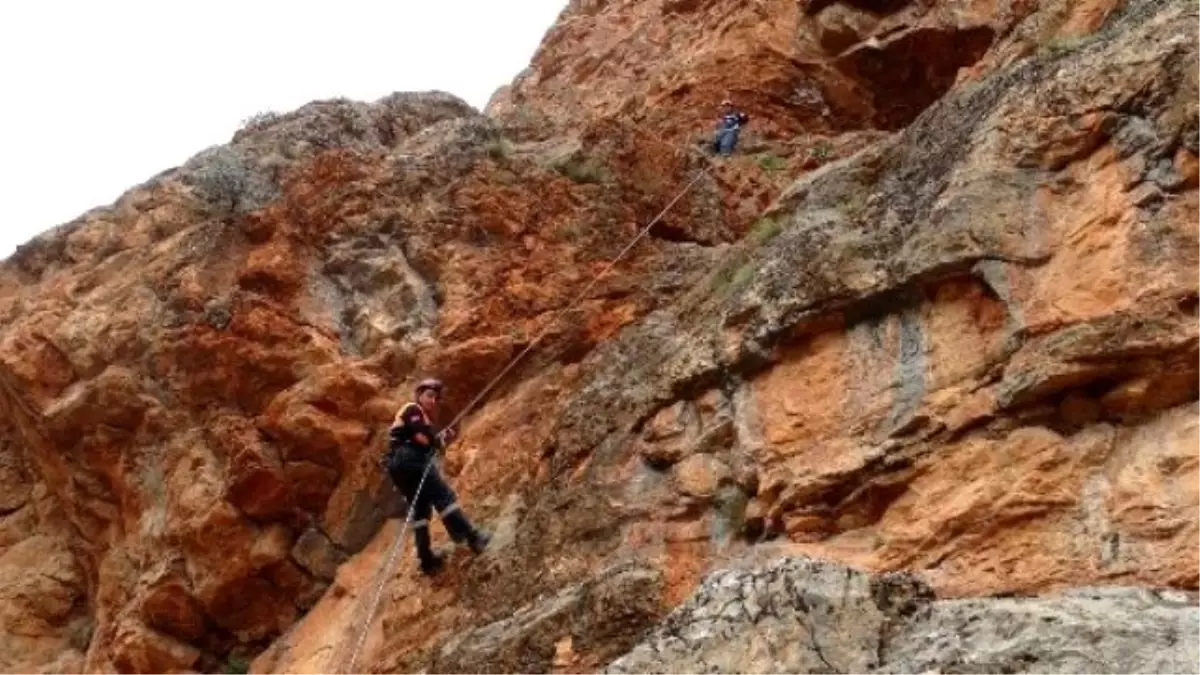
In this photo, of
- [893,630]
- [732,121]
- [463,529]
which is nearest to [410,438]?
[463,529]

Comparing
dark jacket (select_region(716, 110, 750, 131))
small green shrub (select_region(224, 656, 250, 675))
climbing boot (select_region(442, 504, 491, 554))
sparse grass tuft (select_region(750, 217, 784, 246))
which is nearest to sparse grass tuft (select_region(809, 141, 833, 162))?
dark jacket (select_region(716, 110, 750, 131))

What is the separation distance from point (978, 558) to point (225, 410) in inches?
379

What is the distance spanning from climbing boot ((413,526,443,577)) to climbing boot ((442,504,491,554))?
0.72 feet

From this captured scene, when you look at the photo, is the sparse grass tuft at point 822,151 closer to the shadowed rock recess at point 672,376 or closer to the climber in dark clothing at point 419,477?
the shadowed rock recess at point 672,376

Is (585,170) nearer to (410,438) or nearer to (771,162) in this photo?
(771,162)

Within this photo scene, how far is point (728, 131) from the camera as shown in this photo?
20891mm

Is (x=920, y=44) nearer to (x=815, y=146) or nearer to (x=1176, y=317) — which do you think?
(x=815, y=146)

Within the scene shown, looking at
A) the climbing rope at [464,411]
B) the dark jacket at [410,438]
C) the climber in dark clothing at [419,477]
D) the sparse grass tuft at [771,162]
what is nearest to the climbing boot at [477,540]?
the climber in dark clothing at [419,477]

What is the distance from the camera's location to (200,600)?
49.5 feet

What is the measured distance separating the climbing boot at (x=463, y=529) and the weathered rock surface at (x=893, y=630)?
4927 mm

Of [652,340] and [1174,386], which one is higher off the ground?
[652,340]

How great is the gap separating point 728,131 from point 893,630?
1452cm

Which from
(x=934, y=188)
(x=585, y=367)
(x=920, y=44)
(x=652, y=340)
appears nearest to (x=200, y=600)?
(x=585, y=367)

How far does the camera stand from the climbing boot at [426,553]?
12.8 m
